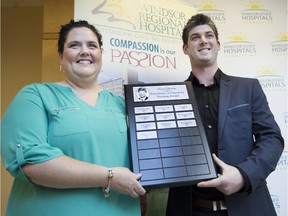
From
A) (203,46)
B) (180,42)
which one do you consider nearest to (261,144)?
(203,46)

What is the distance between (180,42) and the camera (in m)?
1.96

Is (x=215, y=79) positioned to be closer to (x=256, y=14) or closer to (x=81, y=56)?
(x=81, y=56)

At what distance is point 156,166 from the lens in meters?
0.94

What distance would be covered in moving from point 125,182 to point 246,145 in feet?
1.81

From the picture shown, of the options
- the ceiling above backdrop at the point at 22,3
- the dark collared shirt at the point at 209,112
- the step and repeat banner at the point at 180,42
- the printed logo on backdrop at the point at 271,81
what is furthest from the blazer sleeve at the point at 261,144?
the ceiling above backdrop at the point at 22,3

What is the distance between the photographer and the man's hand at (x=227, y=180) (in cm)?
95

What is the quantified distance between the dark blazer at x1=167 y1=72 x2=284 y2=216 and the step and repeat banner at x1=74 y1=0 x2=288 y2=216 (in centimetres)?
71

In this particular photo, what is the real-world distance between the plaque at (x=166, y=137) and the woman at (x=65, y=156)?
0.05 m

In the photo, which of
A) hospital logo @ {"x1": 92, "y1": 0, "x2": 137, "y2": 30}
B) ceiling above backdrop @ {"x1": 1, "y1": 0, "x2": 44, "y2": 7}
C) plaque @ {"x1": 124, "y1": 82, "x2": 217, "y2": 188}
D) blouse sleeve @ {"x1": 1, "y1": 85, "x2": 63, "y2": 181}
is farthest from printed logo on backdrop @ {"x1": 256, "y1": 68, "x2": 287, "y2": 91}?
ceiling above backdrop @ {"x1": 1, "y1": 0, "x2": 44, "y2": 7}

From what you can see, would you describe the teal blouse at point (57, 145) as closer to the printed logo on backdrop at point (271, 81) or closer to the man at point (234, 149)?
the man at point (234, 149)

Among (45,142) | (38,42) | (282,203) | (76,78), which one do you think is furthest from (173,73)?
(38,42)

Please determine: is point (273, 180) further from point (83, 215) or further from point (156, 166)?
point (83, 215)

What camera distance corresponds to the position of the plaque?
93cm

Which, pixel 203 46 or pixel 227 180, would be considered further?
pixel 203 46
